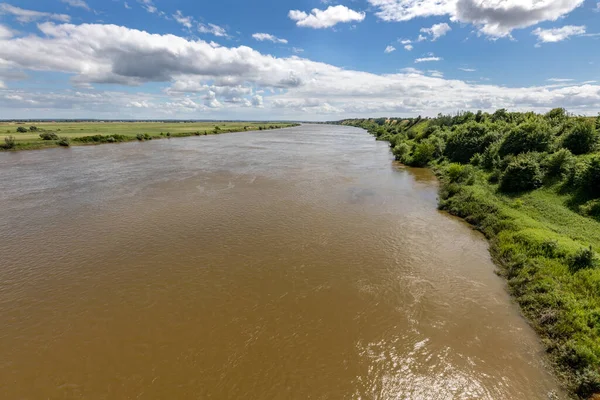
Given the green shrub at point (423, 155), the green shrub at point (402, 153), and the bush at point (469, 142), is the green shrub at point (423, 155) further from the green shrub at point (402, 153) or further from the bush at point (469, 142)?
the bush at point (469, 142)

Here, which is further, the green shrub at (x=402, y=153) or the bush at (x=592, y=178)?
the green shrub at (x=402, y=153)

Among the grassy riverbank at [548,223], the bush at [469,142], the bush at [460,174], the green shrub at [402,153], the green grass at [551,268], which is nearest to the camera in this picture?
the green grass at [551,268]

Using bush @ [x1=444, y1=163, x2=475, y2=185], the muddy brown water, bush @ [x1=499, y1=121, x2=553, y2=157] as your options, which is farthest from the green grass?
bush @ [x1=499, y1=121, x2=553, y2=157]

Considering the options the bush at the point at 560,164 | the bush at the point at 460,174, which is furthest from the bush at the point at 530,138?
the bush at the point at 460,174

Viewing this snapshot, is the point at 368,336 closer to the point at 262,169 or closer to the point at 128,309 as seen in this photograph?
the point at 128,309

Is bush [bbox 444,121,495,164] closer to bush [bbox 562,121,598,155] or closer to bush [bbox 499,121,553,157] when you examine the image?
bush [bbox 499,121,553,157]

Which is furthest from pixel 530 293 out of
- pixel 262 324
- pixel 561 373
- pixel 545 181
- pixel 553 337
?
pixel 545 181
